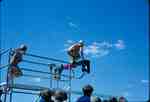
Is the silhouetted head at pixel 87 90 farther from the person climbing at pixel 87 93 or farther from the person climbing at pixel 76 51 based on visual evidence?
the person climbing at pixel 76 51

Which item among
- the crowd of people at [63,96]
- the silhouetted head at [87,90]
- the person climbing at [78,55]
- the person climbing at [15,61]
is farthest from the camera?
the person climbing at [78,55]

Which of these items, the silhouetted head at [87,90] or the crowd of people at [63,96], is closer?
the crowd of people at [63,96]

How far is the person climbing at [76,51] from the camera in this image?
68.5 feet

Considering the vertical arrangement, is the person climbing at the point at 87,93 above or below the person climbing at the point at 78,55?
below

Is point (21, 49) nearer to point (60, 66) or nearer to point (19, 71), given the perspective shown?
point (19, 71)

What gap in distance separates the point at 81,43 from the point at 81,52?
21.2 inches

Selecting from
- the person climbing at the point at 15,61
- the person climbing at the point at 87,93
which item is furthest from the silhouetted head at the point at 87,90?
the person climbing at the point at 15,61

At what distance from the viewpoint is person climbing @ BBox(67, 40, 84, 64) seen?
2087 cm

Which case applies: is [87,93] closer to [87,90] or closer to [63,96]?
[87,90]

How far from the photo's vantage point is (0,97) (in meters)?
14.6

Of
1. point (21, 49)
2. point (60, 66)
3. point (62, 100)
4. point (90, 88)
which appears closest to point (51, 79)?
point (60, 66)

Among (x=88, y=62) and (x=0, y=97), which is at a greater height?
(x=88, y=62)

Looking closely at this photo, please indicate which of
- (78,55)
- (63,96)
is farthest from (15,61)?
(63,96)

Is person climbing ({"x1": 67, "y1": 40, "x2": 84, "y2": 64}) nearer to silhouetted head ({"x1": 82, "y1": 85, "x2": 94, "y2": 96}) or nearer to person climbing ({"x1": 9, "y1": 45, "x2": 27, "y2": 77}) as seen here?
person climbing ({"x1": 9, "y1": 45, "x2": 27, "y2": 77})
